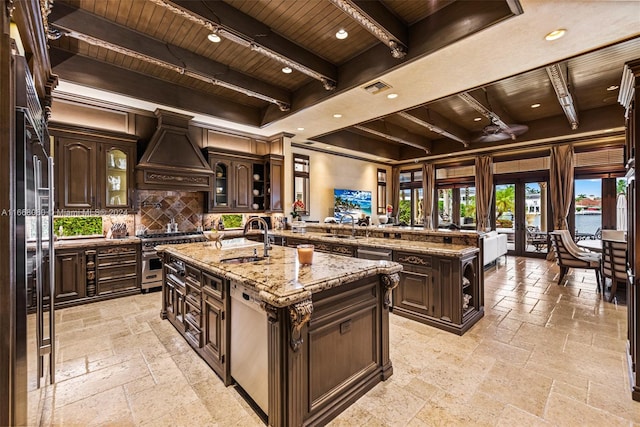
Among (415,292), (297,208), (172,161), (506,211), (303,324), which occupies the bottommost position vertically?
(415,292)

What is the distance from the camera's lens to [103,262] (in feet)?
14.1

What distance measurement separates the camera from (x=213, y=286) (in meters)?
2.32

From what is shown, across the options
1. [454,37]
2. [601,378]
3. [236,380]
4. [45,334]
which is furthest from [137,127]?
[601,378]

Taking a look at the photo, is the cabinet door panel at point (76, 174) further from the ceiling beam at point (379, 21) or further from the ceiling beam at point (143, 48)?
the ceiling beam at point (379, 21)

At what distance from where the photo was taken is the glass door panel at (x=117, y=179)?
4.52 metres

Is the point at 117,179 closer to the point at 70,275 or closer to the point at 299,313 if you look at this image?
the point at 70,275

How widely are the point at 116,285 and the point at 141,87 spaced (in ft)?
10.4

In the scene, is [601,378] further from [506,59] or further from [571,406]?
[506,59]

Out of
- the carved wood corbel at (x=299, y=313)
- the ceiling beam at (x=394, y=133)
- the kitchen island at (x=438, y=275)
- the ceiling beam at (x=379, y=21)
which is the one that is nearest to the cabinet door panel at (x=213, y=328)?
the carved wood corbel at (x=299, y=313)

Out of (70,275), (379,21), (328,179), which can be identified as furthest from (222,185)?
(379,21)

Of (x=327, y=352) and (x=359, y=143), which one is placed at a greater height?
(x=359, y=143)

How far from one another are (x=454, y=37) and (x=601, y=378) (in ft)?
11.0

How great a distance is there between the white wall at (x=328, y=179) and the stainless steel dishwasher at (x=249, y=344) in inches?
182

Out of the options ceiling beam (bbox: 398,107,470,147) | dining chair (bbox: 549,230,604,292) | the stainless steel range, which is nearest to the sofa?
dining chair (bbox: 549,230,604,292)
